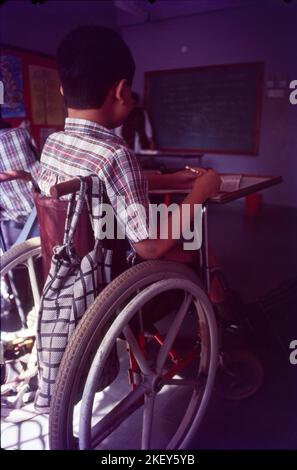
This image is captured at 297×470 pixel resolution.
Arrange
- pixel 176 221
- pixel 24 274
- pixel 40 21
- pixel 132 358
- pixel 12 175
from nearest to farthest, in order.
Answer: pixel 176 221 < pixel 132 358 < pixel 12 175 < pixel 24 274 < pixel 40 21

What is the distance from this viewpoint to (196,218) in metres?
1.04

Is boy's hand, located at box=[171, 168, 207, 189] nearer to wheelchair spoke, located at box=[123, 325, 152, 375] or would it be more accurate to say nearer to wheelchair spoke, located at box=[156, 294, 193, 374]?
wheelchair spoke, located at box=[156, 294, 193, 374]

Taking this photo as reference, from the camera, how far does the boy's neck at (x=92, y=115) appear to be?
0.90 metres

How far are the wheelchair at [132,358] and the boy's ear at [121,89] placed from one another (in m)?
0.28

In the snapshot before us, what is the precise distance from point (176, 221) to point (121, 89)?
0.34 meters

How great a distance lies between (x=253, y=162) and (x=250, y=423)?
3.84 meters

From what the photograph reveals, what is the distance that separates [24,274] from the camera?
173cm

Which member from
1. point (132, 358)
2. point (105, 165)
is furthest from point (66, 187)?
point (132, 358)

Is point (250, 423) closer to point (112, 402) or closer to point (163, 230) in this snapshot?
point (112, 402)

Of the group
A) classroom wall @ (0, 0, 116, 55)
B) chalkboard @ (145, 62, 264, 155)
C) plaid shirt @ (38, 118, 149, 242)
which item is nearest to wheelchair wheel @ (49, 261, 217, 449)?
plaid shirt @ (38, 118, 149, 242)

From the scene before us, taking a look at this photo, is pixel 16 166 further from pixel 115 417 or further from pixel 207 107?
pixel 207 107

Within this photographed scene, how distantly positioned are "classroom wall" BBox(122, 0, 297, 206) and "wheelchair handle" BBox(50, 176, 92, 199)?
3.78 meters
